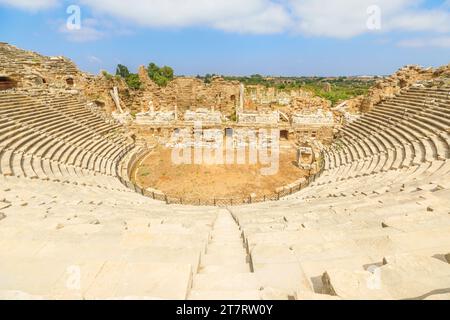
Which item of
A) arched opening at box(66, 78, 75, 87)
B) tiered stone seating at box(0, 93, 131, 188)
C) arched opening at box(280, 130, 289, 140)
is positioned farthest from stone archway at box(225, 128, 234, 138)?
arched opening at box(66, 78, 75, 87)

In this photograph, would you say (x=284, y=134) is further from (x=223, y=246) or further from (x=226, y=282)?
(x=226, y=282)

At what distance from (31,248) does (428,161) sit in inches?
540

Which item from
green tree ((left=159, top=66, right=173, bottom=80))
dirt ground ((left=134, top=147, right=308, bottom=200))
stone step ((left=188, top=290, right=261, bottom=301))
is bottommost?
dirt ground ((left=134, top=147, right=308, bottom=200))

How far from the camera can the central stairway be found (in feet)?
9.29

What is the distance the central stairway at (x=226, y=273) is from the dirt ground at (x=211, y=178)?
914cm

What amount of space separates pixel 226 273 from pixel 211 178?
13.4 meters

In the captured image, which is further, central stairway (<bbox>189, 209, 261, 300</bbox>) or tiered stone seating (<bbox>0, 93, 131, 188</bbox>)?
tiered stone seating (<bbox>0, 93, 131, 188</bbox>)

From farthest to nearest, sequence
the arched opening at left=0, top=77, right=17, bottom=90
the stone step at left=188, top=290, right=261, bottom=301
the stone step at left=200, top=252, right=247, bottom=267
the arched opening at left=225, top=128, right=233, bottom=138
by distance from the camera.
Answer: the arched opening at left=225, top=128, right=233, bottom=138 < the arched opening at left=0, top=77, right=17, bottom=90 < the stone step at left=200, top=252, right=247, bottom=267 < the stone step at left=188, top=290, right=261, bottom=301

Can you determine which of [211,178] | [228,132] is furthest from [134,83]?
[211,178]

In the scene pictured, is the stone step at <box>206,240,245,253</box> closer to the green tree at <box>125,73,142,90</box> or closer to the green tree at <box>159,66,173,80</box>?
the green tree at <box>125,73,142,90</box>

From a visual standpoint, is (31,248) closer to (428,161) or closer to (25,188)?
(25,188)

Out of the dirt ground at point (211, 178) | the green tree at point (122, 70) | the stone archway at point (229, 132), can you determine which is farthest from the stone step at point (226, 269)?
the green tree at point (122, 70)

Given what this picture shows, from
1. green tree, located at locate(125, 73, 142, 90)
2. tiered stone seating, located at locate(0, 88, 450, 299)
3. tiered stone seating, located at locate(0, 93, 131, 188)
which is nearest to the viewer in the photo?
tiered stone seating, located at locate(0, 88, 450, 299)

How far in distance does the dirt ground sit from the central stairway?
9144 millimetres
